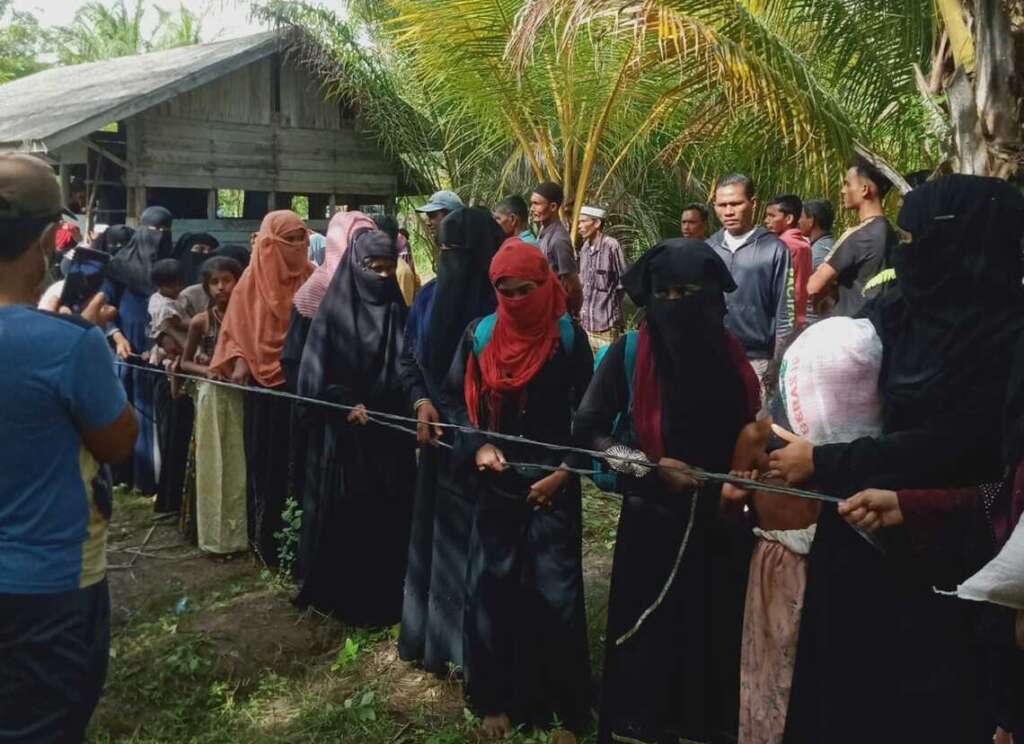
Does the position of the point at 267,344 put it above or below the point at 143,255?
below

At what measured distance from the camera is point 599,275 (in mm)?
7945

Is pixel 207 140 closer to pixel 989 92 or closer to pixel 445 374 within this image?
pixel 445 374

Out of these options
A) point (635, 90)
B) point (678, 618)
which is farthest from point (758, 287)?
point (635, 90)

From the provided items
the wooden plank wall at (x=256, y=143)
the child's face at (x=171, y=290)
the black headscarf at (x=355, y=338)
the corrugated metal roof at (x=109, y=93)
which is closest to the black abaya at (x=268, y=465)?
the black headscarf at (x=355, y=338)

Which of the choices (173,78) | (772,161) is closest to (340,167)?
(173,78)

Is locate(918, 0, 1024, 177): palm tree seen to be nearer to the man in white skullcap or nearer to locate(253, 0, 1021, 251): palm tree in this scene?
locate(253, 0, 1021, 251): palm tree

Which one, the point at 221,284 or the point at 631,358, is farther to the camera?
the point at 221,284

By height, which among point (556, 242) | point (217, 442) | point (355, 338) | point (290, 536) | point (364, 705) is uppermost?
point (556, 242)

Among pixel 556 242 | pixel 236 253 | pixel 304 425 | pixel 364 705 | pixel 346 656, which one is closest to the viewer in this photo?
pixel 364 705

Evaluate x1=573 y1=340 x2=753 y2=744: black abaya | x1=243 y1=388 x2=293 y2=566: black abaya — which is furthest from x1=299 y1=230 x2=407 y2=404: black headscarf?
x1=573 y1=340 x2=753 y2=744: black abaya

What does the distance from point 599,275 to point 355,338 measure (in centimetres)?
400

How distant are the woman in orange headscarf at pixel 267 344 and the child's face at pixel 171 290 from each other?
37.5 inches

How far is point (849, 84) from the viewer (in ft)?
22.5

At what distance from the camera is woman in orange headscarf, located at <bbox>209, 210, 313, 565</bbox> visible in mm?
4738
